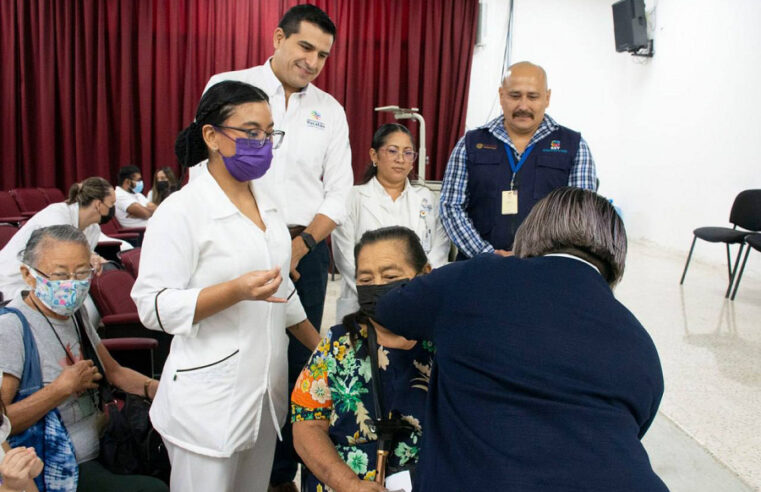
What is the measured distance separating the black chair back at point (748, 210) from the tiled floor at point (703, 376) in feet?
2.03

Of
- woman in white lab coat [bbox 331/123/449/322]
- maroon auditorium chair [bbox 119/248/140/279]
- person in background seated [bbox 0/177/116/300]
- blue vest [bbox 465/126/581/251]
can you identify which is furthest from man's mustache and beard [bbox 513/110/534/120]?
person in background seated [bbox 0/177/116/300]

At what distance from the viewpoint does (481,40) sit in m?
→ 6.80

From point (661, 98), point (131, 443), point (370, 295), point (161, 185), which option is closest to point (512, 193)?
point (370, 295)

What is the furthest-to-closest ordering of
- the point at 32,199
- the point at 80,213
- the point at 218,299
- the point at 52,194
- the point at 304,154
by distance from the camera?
1. the point at 52,194
2. the point at 32,199
3. the point at 80,213
4. the point at 304,154
5. the point at 218,299

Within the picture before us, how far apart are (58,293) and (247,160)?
0.70 m

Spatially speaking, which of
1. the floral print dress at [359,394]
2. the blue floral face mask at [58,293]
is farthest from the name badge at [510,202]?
the blue floral face mask at [58,293]

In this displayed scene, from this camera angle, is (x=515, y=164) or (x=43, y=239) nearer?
(x=43, y=239)

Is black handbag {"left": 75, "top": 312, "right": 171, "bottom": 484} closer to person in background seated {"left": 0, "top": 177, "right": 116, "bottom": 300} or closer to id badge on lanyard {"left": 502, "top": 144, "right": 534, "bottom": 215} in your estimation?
id badge on lanyard {"left": 502, "top": 144, "right": 534, "bottom": 215}

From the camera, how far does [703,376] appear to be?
10.7ft

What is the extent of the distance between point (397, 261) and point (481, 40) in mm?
A: 5983

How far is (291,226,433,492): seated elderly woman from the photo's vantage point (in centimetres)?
128

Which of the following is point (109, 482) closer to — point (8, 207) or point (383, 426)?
point (383, 426)

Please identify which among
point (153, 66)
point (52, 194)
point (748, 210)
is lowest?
point (52, 194)

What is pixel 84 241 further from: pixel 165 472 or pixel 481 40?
pixel 481 40
